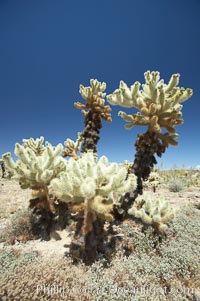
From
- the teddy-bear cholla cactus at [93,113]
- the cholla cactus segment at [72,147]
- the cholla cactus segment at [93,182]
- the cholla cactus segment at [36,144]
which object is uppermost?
the teddy-bear cholla cactus at [93,113]

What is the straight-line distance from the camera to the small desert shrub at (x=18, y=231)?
4699mm

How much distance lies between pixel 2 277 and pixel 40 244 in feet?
5.71

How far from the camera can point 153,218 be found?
4.66 meters

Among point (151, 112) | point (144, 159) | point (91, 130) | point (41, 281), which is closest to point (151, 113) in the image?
Answer: point (151, 112)

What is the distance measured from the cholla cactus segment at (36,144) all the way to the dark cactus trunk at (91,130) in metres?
1.44

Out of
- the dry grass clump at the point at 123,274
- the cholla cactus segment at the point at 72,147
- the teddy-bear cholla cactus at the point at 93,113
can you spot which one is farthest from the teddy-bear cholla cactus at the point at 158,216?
the cholla cactus segment at the point at 72,147

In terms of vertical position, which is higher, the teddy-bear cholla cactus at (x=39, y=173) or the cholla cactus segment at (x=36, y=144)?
the cholla cactus segment at (x=36, y=144)

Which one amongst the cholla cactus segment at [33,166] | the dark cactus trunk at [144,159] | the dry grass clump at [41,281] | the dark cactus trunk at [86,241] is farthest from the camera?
the dark cactus trunk at [144,159]

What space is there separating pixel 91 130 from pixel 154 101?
9.90 feet

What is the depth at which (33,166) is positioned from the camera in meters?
4.42

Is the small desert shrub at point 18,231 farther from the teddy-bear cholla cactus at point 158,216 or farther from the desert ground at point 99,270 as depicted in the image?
the teddy-bear cholla cactus at point 158,216

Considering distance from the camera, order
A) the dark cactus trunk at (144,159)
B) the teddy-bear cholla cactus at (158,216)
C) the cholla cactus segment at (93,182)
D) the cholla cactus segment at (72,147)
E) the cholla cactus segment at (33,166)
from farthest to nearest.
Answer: the cholla cactus segment at (72,147) → the dark cactus trunk at (144,159) → the teddy-bear cholla cactus at (158,216) → the cholla cactus segment at (33,166) → the cholla cactus segment at (93,182)

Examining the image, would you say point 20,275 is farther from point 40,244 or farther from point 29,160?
point 29,160

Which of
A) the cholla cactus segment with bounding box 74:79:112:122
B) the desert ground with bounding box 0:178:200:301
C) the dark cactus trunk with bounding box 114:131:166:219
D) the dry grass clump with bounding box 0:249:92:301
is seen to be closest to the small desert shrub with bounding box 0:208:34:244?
the desert ground with bounding box 0:178:200:301
